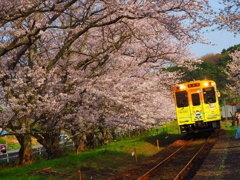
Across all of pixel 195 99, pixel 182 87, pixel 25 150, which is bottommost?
pixel 25 150

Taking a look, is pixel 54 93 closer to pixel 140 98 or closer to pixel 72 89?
pixel 72 89

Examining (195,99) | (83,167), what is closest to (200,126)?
(195,99)

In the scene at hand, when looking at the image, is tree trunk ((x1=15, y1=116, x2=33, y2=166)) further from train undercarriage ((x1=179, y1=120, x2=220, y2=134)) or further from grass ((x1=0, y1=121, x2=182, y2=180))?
train undercarriage ((x1=179, y1=120, x2=220, y2=134))

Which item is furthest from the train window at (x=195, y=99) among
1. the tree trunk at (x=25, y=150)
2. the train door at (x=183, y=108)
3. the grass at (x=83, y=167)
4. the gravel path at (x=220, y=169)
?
the tree trunk at (x=25, y=150)

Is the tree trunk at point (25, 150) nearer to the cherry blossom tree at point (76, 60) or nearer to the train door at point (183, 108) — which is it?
the cherry blossom tree at point (76, 60)

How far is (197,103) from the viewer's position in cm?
→ 1883

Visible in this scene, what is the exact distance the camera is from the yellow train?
61.3 ft

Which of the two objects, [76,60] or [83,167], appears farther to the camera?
[76,60]

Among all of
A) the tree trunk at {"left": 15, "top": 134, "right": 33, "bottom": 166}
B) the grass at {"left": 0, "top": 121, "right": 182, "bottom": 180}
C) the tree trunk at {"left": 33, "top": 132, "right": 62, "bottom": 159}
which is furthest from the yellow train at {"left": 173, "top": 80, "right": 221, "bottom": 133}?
the tree trunk at {"left": 15, "top": 134, "right": 33, "bottom": 166}

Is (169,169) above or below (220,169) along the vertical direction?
below

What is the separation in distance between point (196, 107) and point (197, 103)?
0.24m

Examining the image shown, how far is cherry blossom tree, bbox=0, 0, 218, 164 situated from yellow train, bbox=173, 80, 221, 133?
5.11ft

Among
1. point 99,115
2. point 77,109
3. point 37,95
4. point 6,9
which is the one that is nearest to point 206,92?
point 99,115

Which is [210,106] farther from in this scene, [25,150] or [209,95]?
[25,150]
